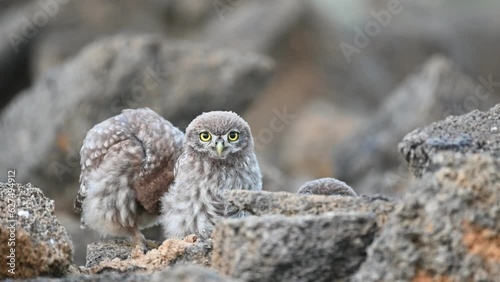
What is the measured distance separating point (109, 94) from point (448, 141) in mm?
8583

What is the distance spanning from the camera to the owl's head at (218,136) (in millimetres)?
7371

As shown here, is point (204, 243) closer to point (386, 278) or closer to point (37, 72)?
point (386, 278)

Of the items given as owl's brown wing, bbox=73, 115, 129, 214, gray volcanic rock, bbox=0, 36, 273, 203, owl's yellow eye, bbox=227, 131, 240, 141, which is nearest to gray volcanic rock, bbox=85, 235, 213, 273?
owl's yellow eye, bbox=227, 131, 240, 141

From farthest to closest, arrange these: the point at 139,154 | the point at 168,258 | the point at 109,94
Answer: the point at 109,94 → the point at 139,154 → the point at 168,258

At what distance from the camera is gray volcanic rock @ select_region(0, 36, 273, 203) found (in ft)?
43.5

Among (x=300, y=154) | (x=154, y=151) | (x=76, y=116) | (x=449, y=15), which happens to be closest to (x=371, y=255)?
(x=154, y=151)

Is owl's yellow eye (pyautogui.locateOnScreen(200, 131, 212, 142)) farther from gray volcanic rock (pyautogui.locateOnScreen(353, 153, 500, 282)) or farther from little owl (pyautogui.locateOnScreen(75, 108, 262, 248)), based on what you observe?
gray volcanic rock (pyautogui.locateOnScreen(353, 153, 500, 282))

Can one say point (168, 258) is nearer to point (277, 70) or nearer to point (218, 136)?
point (218, 136)

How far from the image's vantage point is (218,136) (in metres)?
7.37

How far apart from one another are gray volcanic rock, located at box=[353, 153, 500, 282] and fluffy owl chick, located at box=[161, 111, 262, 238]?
2.98 m

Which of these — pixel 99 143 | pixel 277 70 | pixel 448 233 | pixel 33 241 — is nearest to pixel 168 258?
pixel 33 241

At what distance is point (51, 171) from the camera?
13.3m

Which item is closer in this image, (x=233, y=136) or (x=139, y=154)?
(x=233, y=136)

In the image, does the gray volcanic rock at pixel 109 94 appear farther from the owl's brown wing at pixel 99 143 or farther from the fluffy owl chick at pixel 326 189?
the fluffy owl chick at pixel 326 189
